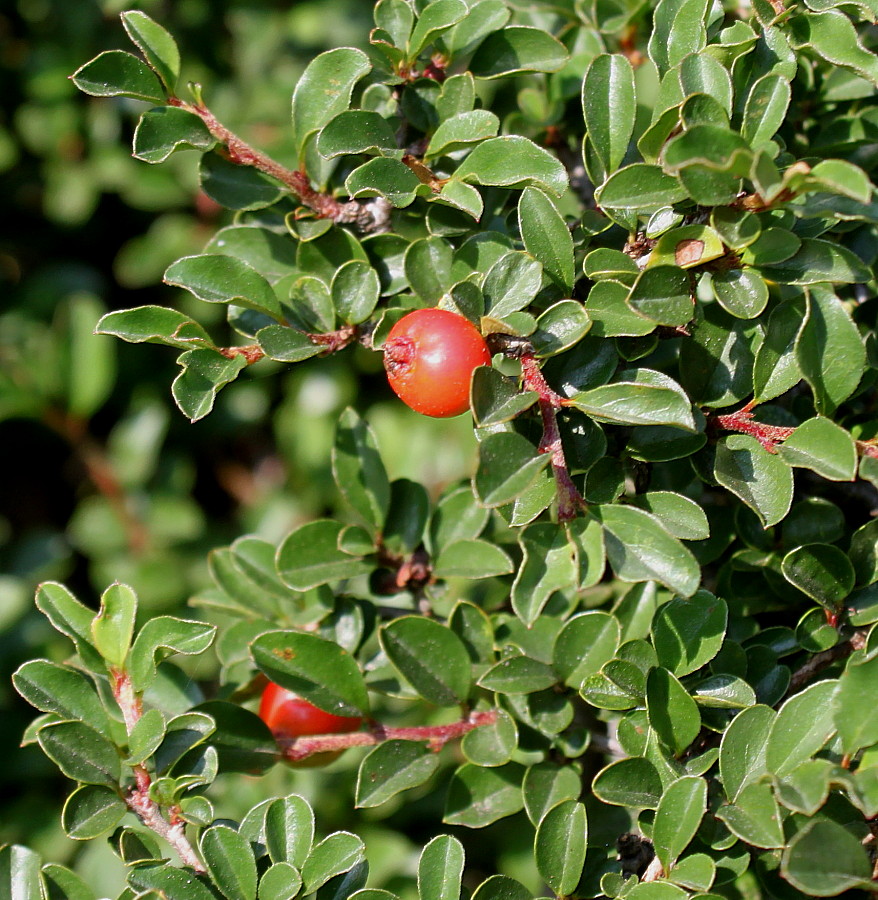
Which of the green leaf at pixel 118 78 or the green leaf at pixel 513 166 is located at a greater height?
the green leaf at pixel 118 78

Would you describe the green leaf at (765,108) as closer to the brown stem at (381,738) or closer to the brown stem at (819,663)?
the brown stem at (819,663)

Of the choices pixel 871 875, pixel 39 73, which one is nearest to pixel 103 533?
pixel 39 73

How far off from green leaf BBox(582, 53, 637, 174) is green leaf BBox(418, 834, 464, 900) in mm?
729

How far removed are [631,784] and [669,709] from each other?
0.08m

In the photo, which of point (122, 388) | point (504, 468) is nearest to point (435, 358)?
point (504, 468)

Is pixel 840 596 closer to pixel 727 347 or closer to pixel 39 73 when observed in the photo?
pixel 727 347

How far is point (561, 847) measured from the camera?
96cm

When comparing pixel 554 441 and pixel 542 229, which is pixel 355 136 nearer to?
pixel 542 229

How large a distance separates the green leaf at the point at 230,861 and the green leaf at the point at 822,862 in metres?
0.48

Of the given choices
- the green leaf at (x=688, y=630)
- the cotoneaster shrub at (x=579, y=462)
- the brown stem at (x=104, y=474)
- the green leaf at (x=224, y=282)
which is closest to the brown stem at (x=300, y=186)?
the cotoneaster shrub at (x=579, y=462)

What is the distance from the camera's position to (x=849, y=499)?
3.99 ft

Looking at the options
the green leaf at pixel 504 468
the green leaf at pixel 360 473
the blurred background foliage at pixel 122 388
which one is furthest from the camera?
the blurred background foliage at pixel 122 388

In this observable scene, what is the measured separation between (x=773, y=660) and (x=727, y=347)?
0.34 m

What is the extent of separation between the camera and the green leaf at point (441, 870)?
94 centimetres
